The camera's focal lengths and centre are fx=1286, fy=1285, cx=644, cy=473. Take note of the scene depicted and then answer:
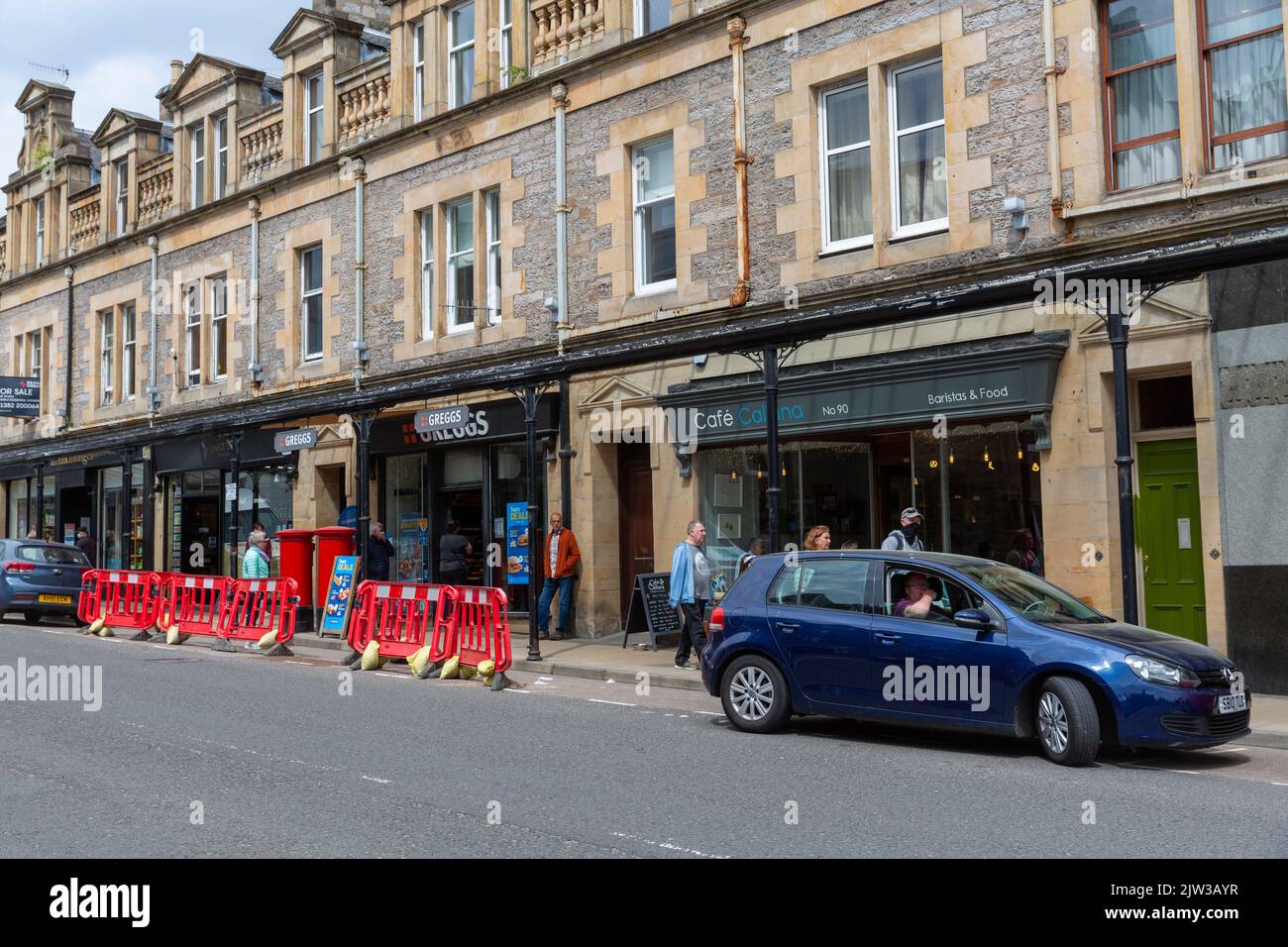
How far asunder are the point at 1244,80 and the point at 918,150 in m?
3.80

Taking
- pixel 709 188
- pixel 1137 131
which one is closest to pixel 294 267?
pixel 709 188

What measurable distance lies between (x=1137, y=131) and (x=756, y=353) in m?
5.26

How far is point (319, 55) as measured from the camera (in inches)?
969

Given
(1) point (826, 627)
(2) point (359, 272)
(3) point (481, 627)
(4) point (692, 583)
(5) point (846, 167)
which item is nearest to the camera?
(1) point (826, 627)

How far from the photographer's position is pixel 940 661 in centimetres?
955

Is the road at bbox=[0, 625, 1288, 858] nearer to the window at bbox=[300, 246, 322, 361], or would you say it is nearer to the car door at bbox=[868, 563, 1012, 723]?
the car door at bbox=[868, 563, 1012, 723]

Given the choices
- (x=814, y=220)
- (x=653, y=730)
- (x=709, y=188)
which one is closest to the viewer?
(x=653, y=730)

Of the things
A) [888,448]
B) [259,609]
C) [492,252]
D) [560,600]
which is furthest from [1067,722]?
[492,252]

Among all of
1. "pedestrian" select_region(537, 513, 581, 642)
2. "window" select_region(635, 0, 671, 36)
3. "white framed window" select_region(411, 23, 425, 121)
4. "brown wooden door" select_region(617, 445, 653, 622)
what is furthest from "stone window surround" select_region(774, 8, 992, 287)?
"white framed window" select_region(411, 23, 425, 121)

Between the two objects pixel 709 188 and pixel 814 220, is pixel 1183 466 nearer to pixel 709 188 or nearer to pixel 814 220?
pixel 814 220

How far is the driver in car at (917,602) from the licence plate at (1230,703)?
6.30ft

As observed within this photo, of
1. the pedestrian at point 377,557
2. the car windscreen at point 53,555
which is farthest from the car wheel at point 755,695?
the car windscreen at point 53,555

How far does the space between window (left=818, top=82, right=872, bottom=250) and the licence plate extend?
827cm

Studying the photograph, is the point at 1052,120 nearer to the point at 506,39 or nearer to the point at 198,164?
Answer: the point at 506,39
